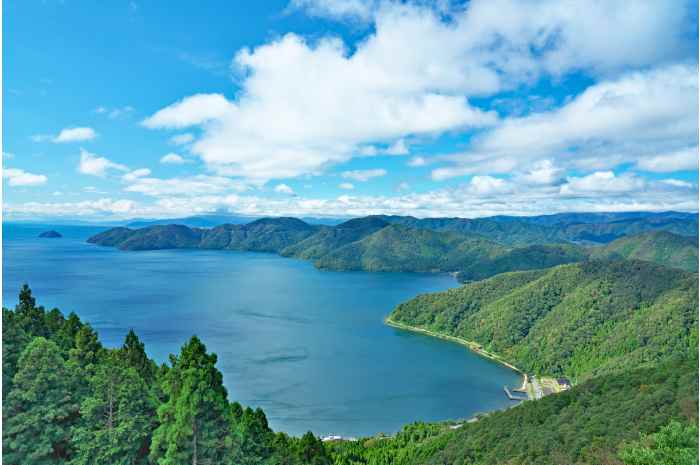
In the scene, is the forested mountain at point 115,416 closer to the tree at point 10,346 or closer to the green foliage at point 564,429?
the tree at point 10,346

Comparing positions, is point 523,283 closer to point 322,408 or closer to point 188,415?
point 322,408

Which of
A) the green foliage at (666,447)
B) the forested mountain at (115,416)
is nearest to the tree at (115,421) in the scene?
the forested mountain at (115,416)

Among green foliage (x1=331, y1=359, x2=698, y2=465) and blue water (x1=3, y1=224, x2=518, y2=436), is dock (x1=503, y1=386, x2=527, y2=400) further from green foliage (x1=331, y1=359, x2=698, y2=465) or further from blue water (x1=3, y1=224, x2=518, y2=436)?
green foliage (x1=331, y1=359, x2=698, y2=465)

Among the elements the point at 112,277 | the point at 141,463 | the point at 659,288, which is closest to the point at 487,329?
the point at 659,288

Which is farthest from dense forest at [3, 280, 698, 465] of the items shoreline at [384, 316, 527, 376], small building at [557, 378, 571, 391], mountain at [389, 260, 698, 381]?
mountain at [389, 260, 698, 381]

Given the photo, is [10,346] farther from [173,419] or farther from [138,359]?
[173,419]
